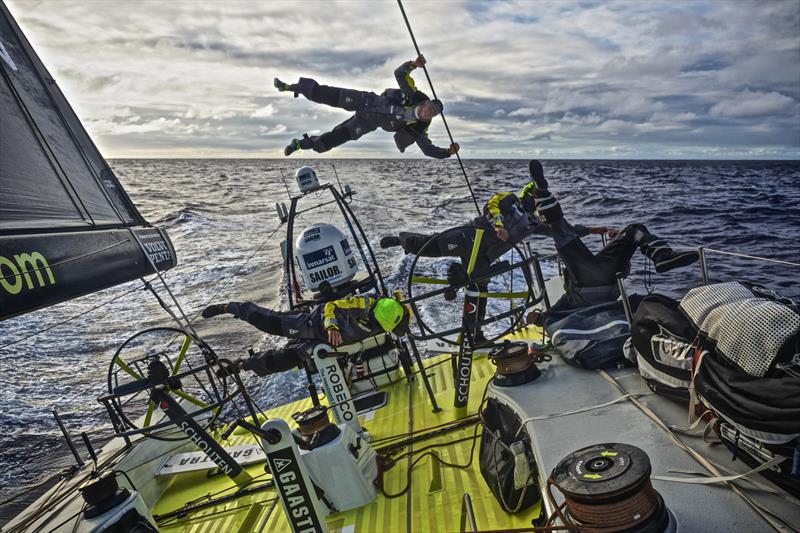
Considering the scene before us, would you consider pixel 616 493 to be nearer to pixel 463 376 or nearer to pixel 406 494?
pixel 406 494

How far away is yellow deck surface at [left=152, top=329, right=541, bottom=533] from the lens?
3900mm

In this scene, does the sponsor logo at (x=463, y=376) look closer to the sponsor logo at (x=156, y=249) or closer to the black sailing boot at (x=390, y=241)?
the black sailing boot at (x=390, y=241)

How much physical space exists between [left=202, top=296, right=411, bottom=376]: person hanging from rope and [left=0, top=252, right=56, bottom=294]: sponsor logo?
2.53 m

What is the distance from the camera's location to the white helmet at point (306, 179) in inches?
237

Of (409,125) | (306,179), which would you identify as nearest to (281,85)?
(409,125)

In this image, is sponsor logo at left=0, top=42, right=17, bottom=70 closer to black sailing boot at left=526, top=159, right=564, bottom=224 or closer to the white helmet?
the white helmet

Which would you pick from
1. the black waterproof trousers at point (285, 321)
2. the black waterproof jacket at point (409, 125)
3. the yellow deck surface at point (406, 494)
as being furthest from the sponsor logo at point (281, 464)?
the black waterproof jacket at point (409, 125)

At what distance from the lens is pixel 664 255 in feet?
13.3

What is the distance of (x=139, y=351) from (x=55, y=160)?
8.92 m

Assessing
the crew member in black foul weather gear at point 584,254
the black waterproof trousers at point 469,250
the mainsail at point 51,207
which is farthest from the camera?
the black waterproof trousers at point 469,250

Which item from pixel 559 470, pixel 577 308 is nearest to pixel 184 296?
pixel 577 308

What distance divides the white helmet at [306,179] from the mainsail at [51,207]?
6.29 ft

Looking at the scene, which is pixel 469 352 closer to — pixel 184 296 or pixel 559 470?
pixel 559 470

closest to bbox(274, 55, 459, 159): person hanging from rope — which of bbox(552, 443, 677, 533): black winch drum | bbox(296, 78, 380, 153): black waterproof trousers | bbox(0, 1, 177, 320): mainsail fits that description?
bbox(296, 78, 380, 153): black waterproof trousers
